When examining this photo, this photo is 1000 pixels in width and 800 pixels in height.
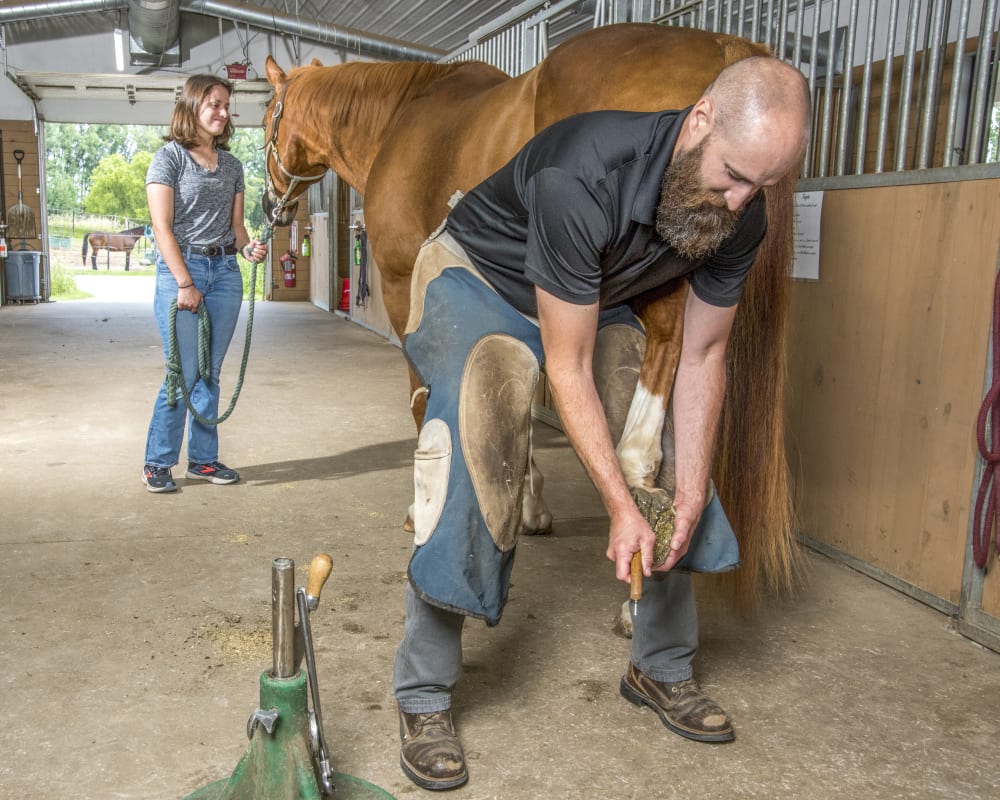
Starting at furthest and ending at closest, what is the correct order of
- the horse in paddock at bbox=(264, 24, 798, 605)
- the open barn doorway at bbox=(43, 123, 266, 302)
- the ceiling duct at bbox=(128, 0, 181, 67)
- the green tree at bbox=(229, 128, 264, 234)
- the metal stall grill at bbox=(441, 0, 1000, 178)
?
1. the open barn doorway at bbox=(43, 123, 266, 302)
2. the green tree at bbox=(229, 128, 264, 234)
3. the ceiling duct at bbox=(128, 0, 181, 67)
4. the metal stall grill at bbox=(441, 0, 1000, 178)
5. the horse in paddock at bbox=(264, 24, 798, 605)

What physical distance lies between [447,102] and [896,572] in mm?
2034

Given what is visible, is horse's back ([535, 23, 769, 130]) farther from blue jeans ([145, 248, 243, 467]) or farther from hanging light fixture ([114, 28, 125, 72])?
hanging light fixture ([114, 28, 125, 72])

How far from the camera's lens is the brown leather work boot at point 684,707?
70.5 inches

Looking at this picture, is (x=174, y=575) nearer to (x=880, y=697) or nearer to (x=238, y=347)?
(x=880, y=697)

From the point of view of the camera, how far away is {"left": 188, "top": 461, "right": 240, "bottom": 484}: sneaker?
3.53m

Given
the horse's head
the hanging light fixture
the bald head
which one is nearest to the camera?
the bald head

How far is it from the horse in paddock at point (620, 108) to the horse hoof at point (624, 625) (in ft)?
0.86

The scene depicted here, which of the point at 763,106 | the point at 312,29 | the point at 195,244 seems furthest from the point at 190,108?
the point at 312,29

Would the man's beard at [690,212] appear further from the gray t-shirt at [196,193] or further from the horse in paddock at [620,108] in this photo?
the gray t-shirt at [196,193]

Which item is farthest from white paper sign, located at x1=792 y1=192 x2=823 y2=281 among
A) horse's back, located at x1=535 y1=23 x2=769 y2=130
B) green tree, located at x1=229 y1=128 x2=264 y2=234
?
green tree, located at x1=229 y1=128 x2=264 y2=234

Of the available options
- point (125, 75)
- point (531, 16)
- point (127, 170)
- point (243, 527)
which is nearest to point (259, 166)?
point (127, 170)

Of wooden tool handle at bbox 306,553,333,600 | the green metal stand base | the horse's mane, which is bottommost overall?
the green metal stand base

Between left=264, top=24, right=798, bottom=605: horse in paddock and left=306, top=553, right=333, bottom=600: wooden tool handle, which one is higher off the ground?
left=264, top=24, right=798, bottom=605: horse in paddock

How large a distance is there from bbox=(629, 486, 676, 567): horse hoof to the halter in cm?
258
